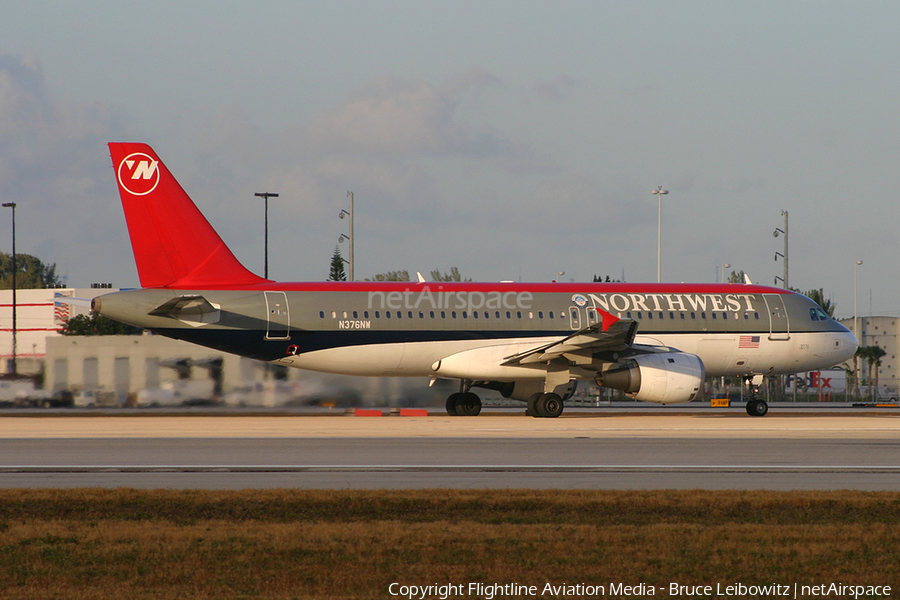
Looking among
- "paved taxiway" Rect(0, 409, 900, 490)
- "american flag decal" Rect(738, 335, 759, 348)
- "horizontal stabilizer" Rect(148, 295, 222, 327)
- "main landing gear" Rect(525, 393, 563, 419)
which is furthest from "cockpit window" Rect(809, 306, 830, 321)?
"horizontal stabilizer" Rect(148, 295, 222, 327)

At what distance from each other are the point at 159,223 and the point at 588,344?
12860mm

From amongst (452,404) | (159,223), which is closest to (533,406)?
(452,404)

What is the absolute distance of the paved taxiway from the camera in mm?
14922

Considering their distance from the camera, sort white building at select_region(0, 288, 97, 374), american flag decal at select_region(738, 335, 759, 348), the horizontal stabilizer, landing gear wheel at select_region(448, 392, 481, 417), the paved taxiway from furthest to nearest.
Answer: white building at select_region(0, 288, 97, 374)
american flag decal at select_region(738, 335, 759, 348)
landing gear wheel at select_region(448, 392, 481, 417)
the horizontal stabilizer
the paved taxiway

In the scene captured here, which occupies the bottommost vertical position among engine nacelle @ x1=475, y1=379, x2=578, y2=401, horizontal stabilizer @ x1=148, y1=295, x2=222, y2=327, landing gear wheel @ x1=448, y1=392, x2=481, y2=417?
landing gear wheel @ x1=448, y1=392, x2=481, y2=417

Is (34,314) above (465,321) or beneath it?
beneath

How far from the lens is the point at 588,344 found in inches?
1138

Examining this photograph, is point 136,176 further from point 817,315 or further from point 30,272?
point 30,272

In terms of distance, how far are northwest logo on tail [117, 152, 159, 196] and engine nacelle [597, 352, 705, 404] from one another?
14368 mm

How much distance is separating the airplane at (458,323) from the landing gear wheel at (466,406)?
47 millimetres

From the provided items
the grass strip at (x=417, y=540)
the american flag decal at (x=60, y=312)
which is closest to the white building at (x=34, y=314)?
the american flag decal at (x=60, y=312)

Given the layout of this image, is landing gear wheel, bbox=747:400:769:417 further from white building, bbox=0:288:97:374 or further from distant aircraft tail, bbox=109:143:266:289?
white building, bbox=0:288:97:374

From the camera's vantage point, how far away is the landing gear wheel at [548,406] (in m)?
29.8

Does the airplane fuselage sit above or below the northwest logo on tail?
below
